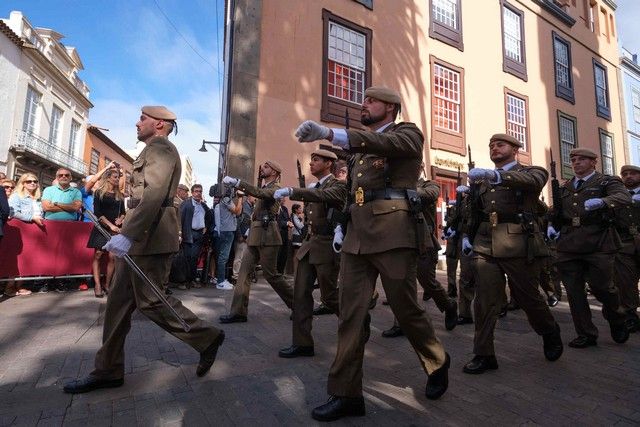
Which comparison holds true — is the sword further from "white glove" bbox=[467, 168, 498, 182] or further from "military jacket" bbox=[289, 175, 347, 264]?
"white glove" bbox=[467, 168, 498, 182]

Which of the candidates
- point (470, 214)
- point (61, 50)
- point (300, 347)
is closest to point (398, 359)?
point (300, 347)

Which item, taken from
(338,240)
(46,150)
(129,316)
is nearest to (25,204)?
(129,316)

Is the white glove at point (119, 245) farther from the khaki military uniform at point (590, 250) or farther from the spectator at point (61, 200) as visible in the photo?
the spectator at point (61, 200)

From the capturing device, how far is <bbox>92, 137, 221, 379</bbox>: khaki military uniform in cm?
286

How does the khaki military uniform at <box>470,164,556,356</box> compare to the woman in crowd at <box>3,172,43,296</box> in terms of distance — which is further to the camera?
the woman in crowd at <box>3,172,43,296</box>

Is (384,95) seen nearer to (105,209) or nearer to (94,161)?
(105,209)

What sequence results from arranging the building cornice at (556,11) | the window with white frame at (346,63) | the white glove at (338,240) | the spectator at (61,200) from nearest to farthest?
the white glove at (338,240) < the spectator at (61,200) < the window with white frame at (346,63) < the building cornice at (556,11)

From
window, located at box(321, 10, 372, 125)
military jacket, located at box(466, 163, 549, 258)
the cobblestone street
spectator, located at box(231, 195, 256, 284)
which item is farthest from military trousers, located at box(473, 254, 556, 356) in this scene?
window, located at box(321, 10, 372, 125)

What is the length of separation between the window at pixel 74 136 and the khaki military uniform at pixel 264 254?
3315cm

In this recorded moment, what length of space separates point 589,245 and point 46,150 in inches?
1253

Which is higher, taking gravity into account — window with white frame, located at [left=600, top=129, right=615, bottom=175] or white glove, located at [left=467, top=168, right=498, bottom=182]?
window with white frame, located at [left=600, top=129, right=615, bottom=175]

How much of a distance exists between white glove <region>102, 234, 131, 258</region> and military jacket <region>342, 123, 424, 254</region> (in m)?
1.50

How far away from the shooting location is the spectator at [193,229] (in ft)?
25.8

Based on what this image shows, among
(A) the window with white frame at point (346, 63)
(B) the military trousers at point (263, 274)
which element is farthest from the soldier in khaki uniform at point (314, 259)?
(A) the window with white frame at point (346, 63)
